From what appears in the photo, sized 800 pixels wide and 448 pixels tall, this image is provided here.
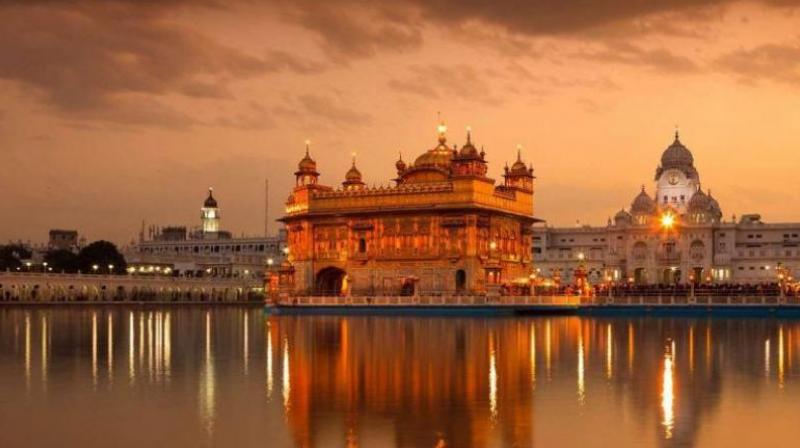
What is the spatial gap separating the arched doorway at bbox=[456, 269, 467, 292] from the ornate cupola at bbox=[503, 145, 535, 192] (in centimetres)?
1109

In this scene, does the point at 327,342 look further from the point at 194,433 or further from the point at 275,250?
the point at 275,250

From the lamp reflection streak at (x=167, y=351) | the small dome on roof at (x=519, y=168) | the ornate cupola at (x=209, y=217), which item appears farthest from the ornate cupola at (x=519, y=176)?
the ornate cupola at (x=209, y=217)

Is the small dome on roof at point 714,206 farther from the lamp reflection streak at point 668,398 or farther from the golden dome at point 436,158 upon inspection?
the lamp reflection streak at point 668,398

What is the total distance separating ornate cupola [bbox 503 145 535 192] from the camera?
75.1 m

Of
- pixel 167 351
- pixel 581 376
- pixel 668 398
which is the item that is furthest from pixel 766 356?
pixel 167 351

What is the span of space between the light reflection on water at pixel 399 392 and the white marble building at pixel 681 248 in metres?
80.1

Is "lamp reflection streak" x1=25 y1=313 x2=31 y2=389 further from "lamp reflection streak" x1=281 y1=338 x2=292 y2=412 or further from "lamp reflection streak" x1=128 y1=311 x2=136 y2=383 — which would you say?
"lamp reflection streak" x1=281 y1=338 x2=292 y2=412

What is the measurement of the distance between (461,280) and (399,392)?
48.2 m

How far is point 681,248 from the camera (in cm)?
→ 11094

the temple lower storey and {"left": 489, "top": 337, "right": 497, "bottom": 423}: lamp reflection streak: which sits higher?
{"left": 489, "top": 337, "right": 497, "bottom": 423}: lamp reflection streak

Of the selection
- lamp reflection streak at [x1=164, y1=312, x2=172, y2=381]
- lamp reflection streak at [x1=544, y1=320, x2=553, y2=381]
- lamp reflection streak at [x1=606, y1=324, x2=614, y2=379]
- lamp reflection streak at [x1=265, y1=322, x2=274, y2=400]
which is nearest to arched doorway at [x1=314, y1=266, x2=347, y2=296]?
lamp reflection streak at [x1=164, y1=312, x2=172, y2=381]

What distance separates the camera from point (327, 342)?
31078 millimetres

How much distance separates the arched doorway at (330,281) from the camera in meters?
71.2

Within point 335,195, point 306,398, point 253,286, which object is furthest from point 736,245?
point 306,398
